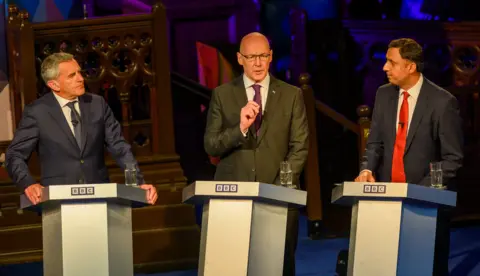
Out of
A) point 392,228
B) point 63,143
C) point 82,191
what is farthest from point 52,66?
point 392,228

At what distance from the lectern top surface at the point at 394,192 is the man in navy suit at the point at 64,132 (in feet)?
3.92

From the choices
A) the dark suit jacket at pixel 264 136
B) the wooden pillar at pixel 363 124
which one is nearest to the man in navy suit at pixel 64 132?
the dark suit jacket at pixel 264 136

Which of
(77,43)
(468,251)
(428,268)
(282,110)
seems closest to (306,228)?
(468,251)

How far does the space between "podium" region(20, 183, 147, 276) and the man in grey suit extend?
0.70m

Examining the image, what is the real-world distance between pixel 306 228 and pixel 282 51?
2951 millimetres

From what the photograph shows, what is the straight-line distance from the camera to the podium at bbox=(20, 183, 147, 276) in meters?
3.95

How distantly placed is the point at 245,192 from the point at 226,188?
0.09 metres

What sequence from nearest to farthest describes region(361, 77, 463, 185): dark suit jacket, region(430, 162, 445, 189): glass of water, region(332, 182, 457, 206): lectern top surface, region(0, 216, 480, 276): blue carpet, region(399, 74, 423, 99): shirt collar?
region(332, 182, 457, 206): lectern top surface, region(430, 162, 445, 189): glass of water, region(361, 77, 463, 185): dark suit jacket, region(399, 74, 423, 99): shirt collar, region(0, 216, 480, 276): blue carpet

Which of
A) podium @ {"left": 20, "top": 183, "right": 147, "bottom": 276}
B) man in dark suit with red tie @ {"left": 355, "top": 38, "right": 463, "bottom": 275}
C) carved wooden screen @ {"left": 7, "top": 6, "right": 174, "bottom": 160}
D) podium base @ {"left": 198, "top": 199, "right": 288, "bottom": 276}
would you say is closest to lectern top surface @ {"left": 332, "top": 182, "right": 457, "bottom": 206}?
podium base @ {"left": 198, "top": 199, "right": 288, "bottom": 276}

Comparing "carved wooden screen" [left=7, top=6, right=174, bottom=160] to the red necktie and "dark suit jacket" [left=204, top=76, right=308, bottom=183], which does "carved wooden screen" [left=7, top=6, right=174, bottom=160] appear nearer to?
"dark suit jacket" [left=204, top=76, right=308, bottom=183]

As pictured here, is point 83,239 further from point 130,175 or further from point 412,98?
point 412,98

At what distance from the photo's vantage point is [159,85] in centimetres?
660

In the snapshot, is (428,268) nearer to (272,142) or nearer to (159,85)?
(272,142)

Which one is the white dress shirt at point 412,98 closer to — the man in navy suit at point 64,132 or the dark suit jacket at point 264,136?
the dark suit jacket at point 264,136
